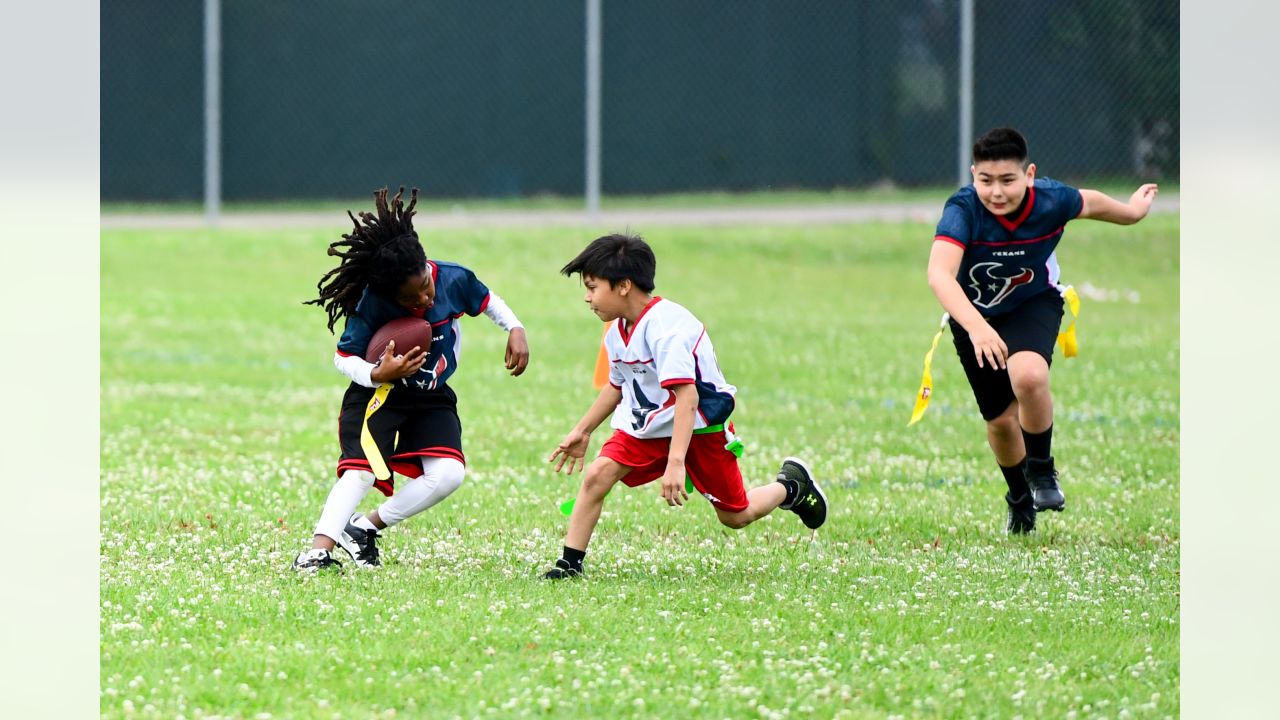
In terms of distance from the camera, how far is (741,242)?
18.8 m

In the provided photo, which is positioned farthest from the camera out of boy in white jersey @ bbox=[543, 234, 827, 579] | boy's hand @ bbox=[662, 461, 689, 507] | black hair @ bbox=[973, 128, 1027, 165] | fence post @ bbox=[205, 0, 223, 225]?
fence post @ bbox=[205, 0, 223, 225]

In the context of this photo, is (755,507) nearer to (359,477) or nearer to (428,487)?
(428,487)

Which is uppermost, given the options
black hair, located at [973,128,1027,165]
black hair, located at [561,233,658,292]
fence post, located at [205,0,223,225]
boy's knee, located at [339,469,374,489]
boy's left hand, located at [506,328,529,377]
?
fence post, located at [205,0,223,225]

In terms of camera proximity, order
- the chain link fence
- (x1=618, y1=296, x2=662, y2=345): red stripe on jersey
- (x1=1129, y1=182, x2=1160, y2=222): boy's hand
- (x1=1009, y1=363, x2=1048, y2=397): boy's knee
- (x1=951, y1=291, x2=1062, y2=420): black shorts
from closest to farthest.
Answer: (x1=618, y1=296, x2=662, y2=345): red stripe on jersey, (x1=1129, y1=182, x2=1160, y2=222): boy's hand, (x1=1009, y1=363, x2=1048, y2=397): boy's knee, (x1=951, y1=291, x2=1062, y2=420): black shorts, the chain link fence

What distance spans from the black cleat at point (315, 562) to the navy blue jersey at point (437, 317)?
0.72 metres

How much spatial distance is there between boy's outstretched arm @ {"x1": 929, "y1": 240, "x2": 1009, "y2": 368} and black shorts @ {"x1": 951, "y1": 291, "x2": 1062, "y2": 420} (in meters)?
0.14

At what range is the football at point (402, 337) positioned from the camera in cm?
602

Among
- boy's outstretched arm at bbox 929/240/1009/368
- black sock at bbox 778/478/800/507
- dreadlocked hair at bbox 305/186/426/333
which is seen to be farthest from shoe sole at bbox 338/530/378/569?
boy's outstretched arm at bbox 929/240/1009/368

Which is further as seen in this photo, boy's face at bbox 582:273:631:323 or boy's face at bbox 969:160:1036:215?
boy's face at bbox 969:160:1036:215

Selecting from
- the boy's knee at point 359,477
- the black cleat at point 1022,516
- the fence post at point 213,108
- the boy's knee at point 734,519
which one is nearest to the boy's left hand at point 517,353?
the boy's knee at point 359,477

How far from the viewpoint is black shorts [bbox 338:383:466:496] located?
618 cm

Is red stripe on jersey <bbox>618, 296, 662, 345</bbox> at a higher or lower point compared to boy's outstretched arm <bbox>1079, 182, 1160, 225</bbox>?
lower

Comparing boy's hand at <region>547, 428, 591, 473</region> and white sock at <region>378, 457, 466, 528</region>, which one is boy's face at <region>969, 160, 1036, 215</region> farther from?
white sock at <region>378, 457, 466, 528</region>
